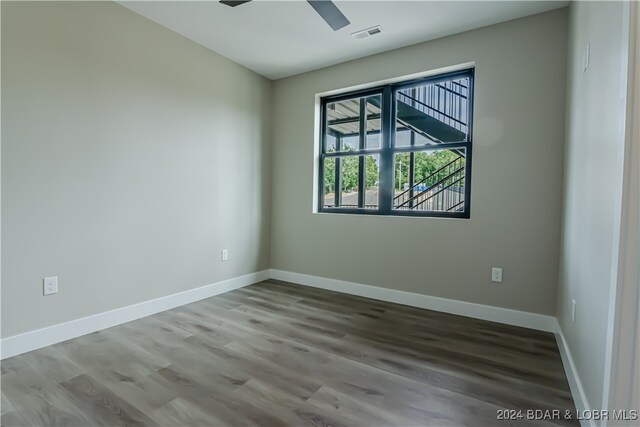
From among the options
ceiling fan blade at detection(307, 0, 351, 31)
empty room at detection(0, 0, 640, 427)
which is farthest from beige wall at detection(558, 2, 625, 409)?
ceiling fan blade at detection(307, 0, 351, 31)

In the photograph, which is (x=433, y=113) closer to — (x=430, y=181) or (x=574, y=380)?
(x=430, y=181)

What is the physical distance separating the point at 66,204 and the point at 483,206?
3.38 meters

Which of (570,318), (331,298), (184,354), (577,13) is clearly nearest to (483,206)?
(570,318)

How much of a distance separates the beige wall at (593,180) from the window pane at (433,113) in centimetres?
91

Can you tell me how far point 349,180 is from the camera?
377cm

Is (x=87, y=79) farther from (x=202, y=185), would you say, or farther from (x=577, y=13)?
(x=577, y=13)

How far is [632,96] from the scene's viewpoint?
1025 millimetres

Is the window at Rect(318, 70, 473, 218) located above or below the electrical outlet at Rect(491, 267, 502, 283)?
above

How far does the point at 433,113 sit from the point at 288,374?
9.02 ft

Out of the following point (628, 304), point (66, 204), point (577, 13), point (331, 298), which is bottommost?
point (331, 298)

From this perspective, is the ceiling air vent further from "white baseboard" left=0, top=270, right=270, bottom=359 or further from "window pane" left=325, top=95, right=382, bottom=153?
"white baseboard" left=0, top=270, right=270, bottom=359

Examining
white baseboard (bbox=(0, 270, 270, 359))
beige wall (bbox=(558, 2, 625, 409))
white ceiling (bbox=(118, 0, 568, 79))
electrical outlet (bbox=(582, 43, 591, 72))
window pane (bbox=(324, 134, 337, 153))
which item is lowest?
white baseboard (bbox=(0, 270, 270, 359))

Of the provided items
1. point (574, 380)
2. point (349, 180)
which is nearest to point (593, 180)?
point (574, 380)

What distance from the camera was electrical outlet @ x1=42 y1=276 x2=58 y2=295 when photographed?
2174mm
